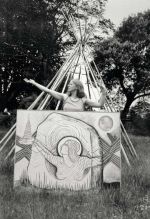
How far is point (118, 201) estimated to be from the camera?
552 cm

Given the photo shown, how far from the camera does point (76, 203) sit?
5.47m

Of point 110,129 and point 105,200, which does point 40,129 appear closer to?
point 110,129

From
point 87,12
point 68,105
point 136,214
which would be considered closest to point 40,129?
point 68,105

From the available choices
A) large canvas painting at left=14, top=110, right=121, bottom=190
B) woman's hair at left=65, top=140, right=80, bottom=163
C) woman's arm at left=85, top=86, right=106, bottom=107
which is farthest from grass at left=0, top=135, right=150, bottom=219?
woman's arm at left=85, top=86, right=106, bottom=107

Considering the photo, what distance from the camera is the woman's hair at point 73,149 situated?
6.10 metres

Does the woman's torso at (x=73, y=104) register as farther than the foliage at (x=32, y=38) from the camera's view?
No

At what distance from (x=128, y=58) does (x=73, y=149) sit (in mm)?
20838

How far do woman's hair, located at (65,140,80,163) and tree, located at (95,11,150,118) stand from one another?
65.5ft

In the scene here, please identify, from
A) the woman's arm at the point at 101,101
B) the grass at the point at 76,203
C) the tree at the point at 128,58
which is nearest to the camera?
the grass at the point at 76,203

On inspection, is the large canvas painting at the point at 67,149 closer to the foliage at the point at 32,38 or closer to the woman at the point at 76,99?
the woman at the point at 76,99

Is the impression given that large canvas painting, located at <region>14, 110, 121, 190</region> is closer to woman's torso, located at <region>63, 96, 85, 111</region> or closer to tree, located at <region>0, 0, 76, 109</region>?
woman's torso, located at <region>63, 96, 85, 111</region>

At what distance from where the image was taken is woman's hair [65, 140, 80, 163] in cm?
610

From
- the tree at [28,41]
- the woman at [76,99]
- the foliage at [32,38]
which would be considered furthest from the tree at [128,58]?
the woman at [76,99]

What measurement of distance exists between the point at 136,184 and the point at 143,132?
2134 cm
